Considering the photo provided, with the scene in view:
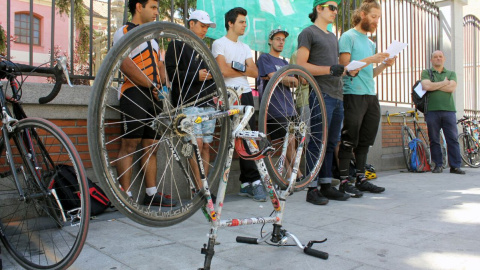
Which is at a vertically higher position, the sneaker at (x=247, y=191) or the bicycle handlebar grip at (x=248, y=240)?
the sneaker at (x=247, y=191)

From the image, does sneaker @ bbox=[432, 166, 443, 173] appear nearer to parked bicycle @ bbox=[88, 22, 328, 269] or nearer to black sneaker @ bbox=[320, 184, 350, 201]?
black sneaker @ bbox=[320, 184, 350, 201]

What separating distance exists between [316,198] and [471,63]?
28.7 feet

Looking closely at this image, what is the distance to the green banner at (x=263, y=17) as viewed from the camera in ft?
15.8

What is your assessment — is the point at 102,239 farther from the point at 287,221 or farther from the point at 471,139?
the point at 471,139

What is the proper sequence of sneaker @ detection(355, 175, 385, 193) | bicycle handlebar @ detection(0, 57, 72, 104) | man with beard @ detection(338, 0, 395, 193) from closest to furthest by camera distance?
bicycle handlebar @ detection(0, 57, 72, 104) → man with beard @ detection(338, 0, 395, 193) → sneaker @ detection(355, 175, 385, 193)

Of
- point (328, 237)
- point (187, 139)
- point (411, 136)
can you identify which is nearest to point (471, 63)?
point (411, 136)

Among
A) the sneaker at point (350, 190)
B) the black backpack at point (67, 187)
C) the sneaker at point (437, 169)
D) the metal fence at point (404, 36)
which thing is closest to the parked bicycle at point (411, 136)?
the sneaker at point (437, 169)

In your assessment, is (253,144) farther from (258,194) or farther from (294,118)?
(258,194)

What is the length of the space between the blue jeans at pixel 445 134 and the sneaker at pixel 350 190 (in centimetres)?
329

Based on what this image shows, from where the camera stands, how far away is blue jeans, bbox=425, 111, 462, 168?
22.7 feet

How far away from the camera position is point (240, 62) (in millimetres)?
4262

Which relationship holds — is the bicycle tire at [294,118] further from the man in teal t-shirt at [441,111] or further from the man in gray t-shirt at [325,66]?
the man in teal t-shirt at [441,111]

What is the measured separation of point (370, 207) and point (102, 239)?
2.51 metres

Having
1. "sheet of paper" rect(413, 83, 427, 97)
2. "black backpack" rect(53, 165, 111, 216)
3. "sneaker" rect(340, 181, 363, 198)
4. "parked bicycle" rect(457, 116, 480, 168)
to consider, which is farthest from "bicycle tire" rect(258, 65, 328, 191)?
"parked bicycle" rect(457, 116, 480, 168)
